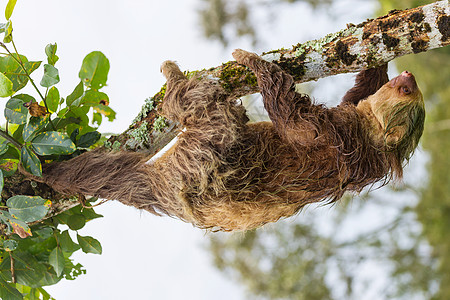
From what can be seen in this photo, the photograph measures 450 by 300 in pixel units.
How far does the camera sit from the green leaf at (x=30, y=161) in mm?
2107

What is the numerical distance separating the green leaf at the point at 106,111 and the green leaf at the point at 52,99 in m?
0.27

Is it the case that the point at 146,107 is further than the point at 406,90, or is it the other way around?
the point at 146,107

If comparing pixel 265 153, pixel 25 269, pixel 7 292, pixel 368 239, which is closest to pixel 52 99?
pixel 25 269

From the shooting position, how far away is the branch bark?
1.80 meters

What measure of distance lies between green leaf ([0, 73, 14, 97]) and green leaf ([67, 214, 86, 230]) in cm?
76

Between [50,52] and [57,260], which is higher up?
[50,52]

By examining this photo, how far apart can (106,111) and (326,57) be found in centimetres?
136

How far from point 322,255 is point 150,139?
16.9 ft

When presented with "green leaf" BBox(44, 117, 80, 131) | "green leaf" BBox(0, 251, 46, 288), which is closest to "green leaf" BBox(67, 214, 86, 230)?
"green leaf" BBox(0, 251, 46, 288)

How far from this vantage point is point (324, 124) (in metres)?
2.08

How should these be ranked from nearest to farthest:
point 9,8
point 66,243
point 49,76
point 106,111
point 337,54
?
point 337,54
point 9,8
point 49,76
point 66,243
point 106,111

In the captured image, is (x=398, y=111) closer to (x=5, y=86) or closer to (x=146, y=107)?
(x=146, y=107)

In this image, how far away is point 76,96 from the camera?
2.43 meters

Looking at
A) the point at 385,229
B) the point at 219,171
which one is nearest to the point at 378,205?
the point at 385,229
